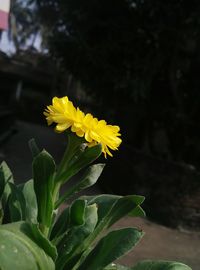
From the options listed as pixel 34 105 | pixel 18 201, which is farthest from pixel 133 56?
pixel 34 105

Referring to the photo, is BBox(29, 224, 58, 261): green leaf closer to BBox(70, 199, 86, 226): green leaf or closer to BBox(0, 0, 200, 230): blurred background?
BBox(70, 199, 86, 226): green leaf

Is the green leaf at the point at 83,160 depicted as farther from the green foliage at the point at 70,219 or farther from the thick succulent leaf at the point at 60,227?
the thick succulent leaf at the point at 60,227

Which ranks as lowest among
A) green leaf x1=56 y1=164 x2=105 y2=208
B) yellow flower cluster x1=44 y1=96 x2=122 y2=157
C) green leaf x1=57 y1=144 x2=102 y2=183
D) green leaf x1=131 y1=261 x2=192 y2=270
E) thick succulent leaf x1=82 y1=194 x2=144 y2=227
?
green leaf x1=131 y1=261 x2=192 y2=270

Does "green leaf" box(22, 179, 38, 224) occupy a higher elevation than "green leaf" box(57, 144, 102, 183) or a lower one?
lower

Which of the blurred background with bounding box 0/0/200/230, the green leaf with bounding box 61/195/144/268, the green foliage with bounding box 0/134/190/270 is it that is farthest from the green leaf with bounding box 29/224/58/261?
the blurred background with bounding box 0/0/200/230

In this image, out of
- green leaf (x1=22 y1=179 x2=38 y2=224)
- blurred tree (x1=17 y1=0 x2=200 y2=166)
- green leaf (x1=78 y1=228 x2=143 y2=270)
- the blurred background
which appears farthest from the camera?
blurred tree (x1=17 y1=0 x2=200 y2=166)

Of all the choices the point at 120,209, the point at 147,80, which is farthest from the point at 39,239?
the point at 147,80

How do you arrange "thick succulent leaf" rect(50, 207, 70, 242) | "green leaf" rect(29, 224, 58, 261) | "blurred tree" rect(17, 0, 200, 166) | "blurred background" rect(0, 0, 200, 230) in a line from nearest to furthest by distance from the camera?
"green leaf" rect(29, 224, 58, 261), "thick succulent leaf" rect(50, 207, 70, 242), "blurred background" rect(0, 0, 200, 230), "blurred tree" rect(17, 0, 200, 166)

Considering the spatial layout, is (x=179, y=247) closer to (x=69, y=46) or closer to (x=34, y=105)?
(x=69, y=46)
